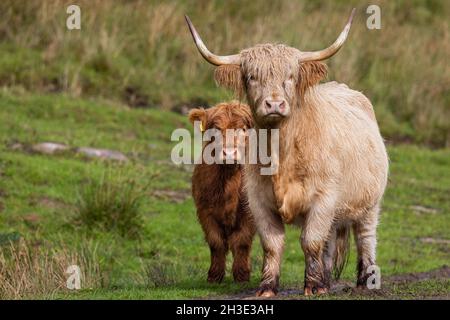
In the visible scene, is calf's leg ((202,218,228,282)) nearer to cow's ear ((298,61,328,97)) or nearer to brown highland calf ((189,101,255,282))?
brown highland calf ((189,101,255,282))

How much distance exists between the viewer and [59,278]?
964cm

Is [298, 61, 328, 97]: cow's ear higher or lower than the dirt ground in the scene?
higher

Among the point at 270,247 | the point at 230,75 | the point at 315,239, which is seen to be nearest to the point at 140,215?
the point at 270,247

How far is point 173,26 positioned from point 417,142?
4.67 meters

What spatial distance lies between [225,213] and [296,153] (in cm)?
158

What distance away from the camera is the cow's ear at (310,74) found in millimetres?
8805

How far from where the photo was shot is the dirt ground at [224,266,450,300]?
8.74 m

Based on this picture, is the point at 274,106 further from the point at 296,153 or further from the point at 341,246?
the point at 341,246

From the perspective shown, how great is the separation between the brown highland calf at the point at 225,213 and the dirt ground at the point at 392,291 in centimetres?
68

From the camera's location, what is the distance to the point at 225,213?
33.3ft

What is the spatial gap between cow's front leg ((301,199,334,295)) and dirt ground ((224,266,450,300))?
12 centimetres

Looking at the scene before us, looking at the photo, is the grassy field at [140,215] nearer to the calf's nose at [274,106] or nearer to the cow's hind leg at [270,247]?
the cow's hind leg at [270,247]

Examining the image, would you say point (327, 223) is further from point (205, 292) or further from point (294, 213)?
point (205, 292)

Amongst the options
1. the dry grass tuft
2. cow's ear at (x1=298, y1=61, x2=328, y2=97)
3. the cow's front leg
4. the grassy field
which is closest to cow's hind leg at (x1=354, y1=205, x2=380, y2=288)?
the grassy field
